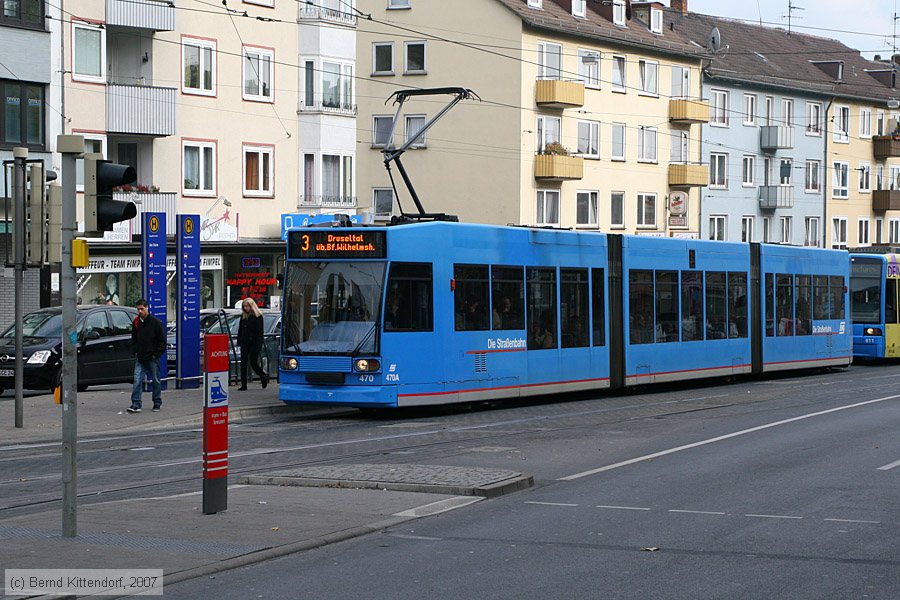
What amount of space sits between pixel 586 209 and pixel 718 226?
35.4 feet

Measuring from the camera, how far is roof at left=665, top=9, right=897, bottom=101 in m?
68.2

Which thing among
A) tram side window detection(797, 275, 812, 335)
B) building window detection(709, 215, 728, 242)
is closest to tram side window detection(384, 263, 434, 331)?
tram side window detection(797, 275, 812, 335)

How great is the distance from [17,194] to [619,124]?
44.1 metres

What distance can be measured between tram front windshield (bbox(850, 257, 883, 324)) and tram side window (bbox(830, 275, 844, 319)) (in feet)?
17.4

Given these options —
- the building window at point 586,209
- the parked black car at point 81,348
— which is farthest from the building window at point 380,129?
the parked black car at point 81,348

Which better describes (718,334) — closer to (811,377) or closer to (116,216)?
(811,377)

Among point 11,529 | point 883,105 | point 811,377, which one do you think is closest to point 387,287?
point 11,529

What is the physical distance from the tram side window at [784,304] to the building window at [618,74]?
89.5ft

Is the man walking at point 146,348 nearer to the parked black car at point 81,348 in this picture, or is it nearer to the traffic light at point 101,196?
the parked black car at point 81,348

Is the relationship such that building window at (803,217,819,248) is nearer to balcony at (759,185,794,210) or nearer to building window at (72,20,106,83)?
balcony at (759,185,794,210)

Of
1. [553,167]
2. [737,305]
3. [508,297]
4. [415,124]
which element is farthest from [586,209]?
[508,297]

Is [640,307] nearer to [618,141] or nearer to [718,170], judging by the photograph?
[618,141]

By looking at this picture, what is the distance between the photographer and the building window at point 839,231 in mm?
75625

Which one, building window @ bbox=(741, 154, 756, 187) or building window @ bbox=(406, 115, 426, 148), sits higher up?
building window @ bbox=(406, 115, 426, 148)
